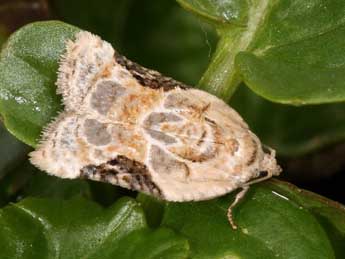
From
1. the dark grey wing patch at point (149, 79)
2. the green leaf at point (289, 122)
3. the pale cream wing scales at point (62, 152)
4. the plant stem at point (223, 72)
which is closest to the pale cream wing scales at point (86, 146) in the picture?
the pale cream wing scales at point (62, 152)

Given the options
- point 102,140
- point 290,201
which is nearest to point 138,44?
point 102,140

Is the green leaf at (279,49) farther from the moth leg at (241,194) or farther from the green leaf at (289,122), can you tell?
the green leaf at (289,122)

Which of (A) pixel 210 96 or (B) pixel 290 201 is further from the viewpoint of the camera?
(A) pixel 210 96

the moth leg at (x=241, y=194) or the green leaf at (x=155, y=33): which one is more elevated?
the moth leg at (x=241, y=194)

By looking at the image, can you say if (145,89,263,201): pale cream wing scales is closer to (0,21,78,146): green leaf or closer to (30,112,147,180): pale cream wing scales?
(30,112,147,180): pale cream wing scales

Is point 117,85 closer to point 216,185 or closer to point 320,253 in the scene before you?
point 216,185

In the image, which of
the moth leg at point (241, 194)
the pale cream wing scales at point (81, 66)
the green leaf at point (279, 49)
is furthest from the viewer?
the pale cream wing scales at point (81, 66)

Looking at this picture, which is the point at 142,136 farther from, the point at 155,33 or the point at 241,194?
the point at 155,33

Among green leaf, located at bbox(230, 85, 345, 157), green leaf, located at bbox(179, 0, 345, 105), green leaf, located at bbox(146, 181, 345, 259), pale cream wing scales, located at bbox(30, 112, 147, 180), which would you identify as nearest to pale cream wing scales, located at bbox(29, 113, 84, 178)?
pale cream wing scales, located at bbox(30, 112, 147, 180)
